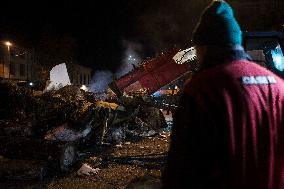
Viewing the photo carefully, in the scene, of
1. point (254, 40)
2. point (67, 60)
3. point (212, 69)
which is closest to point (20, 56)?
point (67, 60)

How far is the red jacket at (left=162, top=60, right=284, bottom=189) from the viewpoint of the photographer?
5.05 feet

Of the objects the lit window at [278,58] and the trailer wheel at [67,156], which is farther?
the trailer wheel at [67,156]

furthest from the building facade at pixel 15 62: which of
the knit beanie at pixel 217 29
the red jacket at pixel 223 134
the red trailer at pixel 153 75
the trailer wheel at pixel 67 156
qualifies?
the red jacket at pixel 223 134

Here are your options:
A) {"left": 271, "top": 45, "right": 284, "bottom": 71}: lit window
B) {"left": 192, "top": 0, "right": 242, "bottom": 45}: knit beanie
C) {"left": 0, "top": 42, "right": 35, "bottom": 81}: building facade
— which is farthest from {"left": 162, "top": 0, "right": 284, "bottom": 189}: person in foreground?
{"left": 0, "top": 42, "right": 35, "bottom": 81}: building facade

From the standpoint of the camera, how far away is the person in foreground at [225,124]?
1.54 metres

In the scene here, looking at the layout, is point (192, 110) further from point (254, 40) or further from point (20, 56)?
point (20, 56)

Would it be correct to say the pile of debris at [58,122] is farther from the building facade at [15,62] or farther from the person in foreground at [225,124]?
the building facade at [15,62]

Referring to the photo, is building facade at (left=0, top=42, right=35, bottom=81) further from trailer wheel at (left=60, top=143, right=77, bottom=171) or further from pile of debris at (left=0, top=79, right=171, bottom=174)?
trailer wheel at (left=60, top=143, right=77, bottom=171)

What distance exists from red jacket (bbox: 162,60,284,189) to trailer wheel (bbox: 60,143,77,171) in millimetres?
5383

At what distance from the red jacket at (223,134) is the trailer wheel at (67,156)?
5383mm

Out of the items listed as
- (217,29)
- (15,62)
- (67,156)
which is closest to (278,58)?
(217,29)

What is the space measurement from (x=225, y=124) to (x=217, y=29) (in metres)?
0.49

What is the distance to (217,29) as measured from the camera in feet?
5.60

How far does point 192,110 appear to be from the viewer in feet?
5.07
